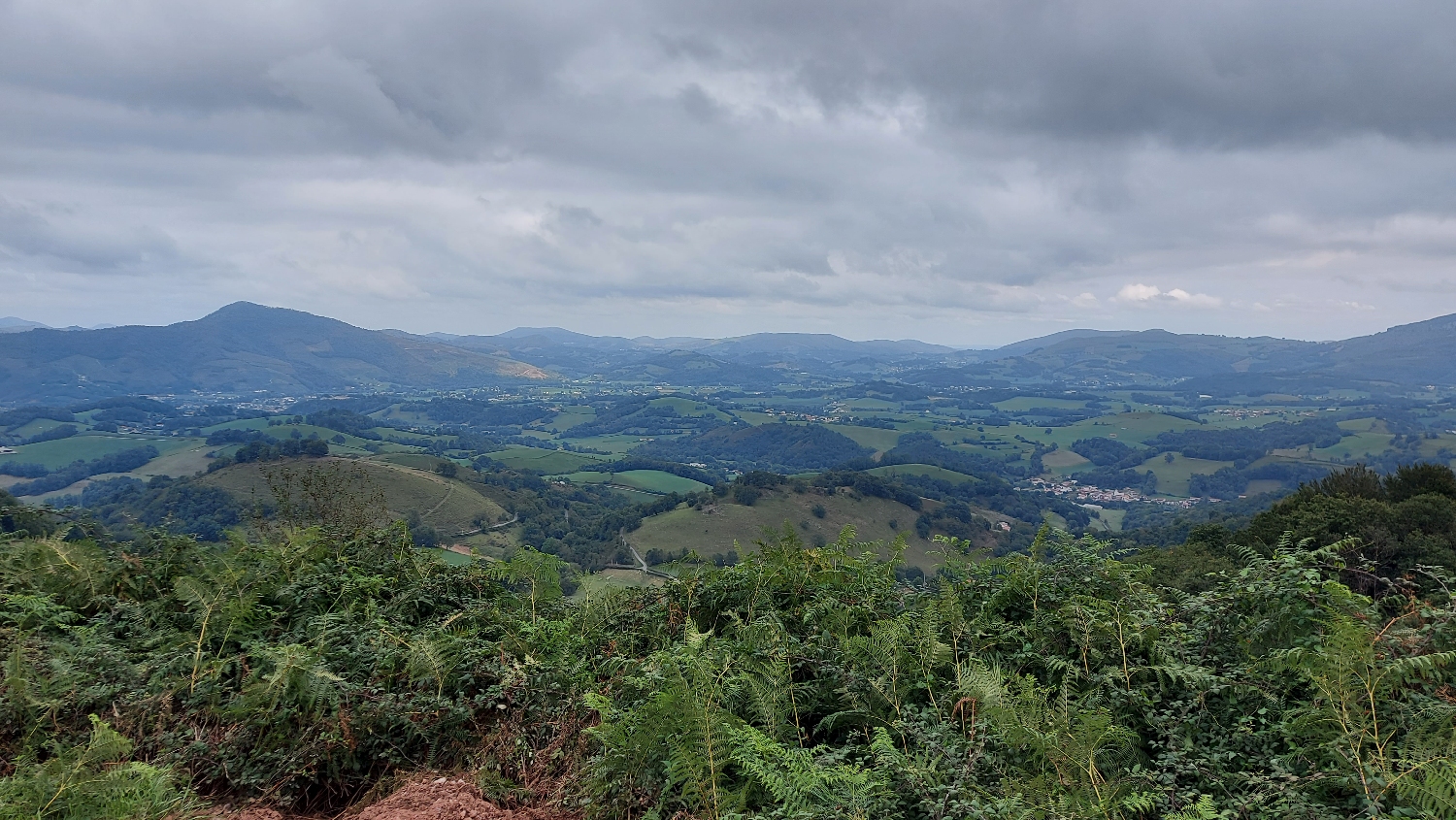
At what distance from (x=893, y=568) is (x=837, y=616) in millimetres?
1674

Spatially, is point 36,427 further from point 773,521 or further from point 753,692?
point 753,692

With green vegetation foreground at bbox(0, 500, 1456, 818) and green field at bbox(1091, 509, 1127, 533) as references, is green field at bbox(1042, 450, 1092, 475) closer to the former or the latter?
green field at bbox(1091, 509, 1127, 533)

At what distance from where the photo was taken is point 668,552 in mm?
69438

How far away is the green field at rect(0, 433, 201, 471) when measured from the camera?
119062 mm

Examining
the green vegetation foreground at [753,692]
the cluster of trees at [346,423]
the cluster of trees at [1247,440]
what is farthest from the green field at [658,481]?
the cluster of trees at [1247,440]

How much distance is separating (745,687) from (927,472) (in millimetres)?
122674

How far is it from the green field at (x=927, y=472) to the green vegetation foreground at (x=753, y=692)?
368 ft

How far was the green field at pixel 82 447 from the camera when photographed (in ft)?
391

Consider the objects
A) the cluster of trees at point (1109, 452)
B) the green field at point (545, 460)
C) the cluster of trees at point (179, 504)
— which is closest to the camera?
the cluster of trees at point (179, 504)

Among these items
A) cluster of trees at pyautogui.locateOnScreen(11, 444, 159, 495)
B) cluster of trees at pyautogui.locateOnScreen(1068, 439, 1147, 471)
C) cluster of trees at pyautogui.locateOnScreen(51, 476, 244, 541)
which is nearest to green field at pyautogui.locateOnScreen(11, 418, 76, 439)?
cluster of trees at pyautogui.locateOnScreen(11, 444, 159, 495)

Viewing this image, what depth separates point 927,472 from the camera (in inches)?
4764

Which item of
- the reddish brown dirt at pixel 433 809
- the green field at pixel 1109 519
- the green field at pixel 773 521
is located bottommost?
the green field at pixel 1109 519

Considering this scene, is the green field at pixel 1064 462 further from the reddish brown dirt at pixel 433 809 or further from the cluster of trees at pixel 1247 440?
the reddish brown dirt at pixel 433 809

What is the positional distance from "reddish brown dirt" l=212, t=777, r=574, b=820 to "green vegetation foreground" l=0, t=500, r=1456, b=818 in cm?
13
